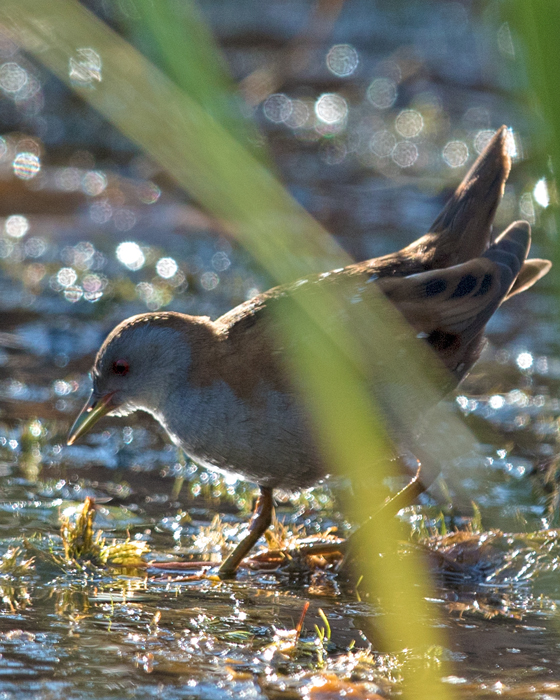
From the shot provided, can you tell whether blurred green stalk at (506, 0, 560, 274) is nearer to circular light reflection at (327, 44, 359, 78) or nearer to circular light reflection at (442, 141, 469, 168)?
circular light reflection at (442, 141, 469, 168)

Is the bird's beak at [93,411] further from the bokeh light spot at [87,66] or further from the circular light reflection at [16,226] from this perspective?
the circular light reflection at [16,226]

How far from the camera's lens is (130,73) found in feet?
1.66

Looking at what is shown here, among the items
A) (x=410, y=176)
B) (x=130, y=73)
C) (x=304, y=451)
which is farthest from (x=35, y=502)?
(x=410, y=176)

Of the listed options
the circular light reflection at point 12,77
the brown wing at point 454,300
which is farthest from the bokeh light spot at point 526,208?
the circular light reflection at point 12,77

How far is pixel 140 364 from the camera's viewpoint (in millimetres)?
3568

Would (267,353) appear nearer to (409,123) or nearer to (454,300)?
(454,300)

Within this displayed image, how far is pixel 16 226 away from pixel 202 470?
4.37 m

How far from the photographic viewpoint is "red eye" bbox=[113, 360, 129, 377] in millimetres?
3590

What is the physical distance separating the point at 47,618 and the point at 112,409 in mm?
1155

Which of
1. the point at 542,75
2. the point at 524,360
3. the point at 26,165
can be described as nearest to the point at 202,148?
the point at 542,75

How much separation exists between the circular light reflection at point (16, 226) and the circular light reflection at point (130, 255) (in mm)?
872

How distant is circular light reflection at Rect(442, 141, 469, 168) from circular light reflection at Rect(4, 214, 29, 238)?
4088mm

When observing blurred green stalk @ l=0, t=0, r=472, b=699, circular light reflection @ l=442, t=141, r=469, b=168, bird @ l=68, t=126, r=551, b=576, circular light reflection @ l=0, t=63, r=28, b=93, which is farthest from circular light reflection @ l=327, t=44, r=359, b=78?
blurred green stalk @ l=0, t=0, r=472, b=699

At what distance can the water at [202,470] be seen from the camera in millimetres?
2430
